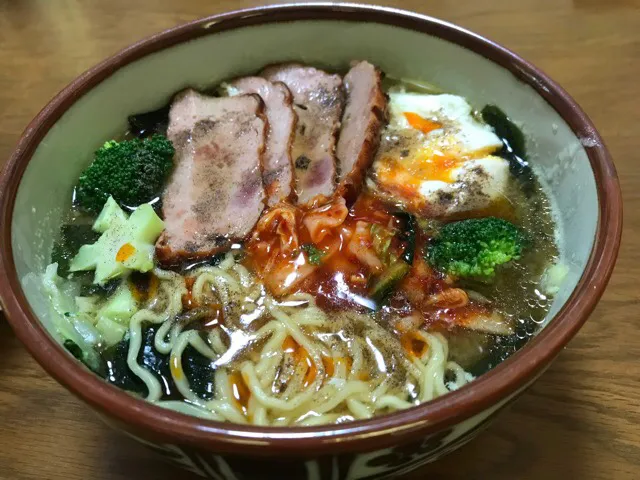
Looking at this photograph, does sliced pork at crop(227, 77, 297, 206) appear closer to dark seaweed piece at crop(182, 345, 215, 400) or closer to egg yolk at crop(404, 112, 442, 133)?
egg yolk at crop(404, 112, 442, 133)

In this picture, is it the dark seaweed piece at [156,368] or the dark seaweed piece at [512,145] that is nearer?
the dark seaweed piece at [156,368]

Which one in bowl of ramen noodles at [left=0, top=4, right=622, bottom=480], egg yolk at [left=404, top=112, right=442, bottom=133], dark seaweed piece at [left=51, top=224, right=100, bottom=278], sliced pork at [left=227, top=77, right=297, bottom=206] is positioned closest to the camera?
bowl of ramen noodles at [left=0, top=4, right=622, bottom=480]

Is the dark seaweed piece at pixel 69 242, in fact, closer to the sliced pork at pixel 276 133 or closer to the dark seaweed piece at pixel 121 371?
the dark seaweed piece at pixel 121 371

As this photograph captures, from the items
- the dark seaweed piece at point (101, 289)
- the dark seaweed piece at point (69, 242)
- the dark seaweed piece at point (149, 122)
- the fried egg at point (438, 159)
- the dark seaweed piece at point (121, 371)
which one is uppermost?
the fried egg at point (438, 159)

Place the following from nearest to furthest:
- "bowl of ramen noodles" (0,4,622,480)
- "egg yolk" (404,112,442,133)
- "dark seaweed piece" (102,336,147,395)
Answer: "bowl of ramen noodles" (0,4,622,480), "dark seaweed piece" (102,336,147,395), "egg yolk" (404,112,442,133)

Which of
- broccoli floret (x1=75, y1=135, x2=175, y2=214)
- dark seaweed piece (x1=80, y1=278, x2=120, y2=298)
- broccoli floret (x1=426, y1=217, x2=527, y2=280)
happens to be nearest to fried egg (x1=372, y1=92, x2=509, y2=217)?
broccoli floret (x1=426, y1=217, x2=527, y2=280)

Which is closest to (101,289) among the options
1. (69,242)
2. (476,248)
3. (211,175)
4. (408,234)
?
(69,242)

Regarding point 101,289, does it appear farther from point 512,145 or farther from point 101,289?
point 512,145

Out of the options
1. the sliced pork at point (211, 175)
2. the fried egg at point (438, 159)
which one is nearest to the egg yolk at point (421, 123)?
the fried egg at point (438, 159)
